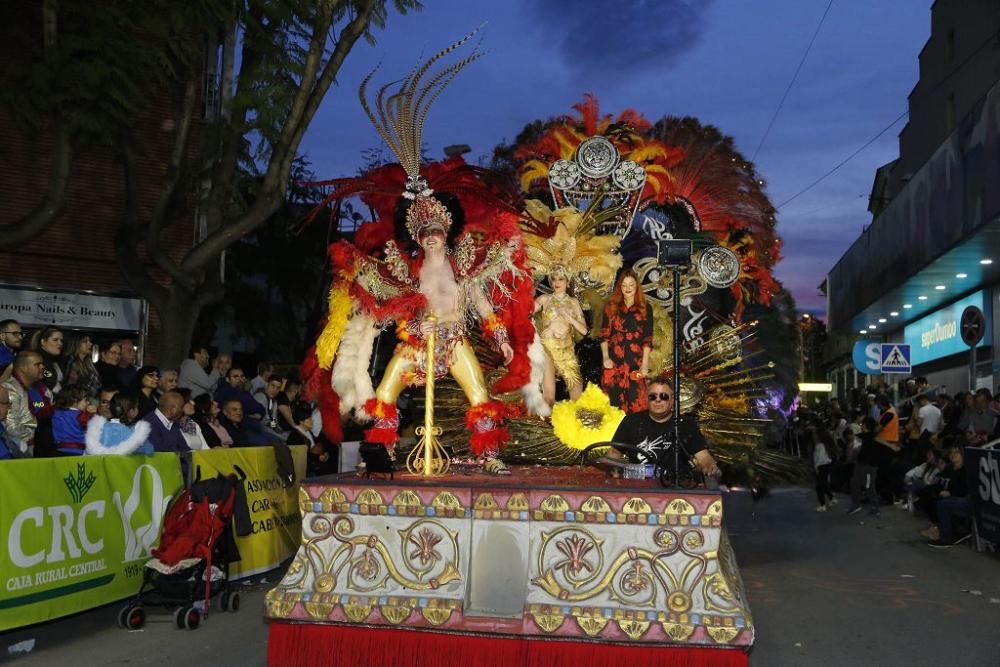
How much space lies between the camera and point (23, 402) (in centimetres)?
786

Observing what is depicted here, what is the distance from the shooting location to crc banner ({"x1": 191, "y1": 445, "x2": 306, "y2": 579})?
27.6ft

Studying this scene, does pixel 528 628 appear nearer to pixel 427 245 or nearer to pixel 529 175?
pixel 427 245

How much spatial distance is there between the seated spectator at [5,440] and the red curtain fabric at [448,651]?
2.54m

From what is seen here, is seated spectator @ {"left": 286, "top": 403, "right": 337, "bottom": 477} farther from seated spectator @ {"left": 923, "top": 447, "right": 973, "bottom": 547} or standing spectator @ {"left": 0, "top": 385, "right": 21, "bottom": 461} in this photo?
seated spectator @ {"left": 923, "top": 447, "right": 973, "bottom": 547}

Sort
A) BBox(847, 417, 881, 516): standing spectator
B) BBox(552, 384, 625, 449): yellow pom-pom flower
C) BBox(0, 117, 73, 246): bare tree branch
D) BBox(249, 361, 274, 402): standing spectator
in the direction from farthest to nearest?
BBox(847, 417, 881, 516): standing spectator < BBox(249, 361, 274, 402): standing spectator < BBox(0, 117, 73, 246): bare tree branch < BBox(552, 384, 625, 449): yellow pom-pom flower

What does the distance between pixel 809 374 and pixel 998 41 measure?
33265 millimetres

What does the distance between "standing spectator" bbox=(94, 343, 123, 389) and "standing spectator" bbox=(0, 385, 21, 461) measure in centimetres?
240

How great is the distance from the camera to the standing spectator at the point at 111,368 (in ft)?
32.6

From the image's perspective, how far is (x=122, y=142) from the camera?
13.5 metres

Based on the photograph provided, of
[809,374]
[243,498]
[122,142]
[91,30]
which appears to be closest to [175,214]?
[122,142]

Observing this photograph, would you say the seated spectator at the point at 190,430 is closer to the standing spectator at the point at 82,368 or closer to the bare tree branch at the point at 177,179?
the standing spectator at the point at 82,368

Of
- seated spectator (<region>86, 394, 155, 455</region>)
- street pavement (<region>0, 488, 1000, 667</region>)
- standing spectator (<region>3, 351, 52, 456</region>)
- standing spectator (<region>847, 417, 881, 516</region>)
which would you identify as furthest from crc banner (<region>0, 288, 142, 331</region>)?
standing spectator (<region>847, 417, 881, 516</region>)

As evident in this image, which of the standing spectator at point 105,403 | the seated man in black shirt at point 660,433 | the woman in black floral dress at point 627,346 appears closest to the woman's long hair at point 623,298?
the woman in black floral dress at point 627,346

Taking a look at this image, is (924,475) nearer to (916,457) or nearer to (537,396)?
(916,457)
